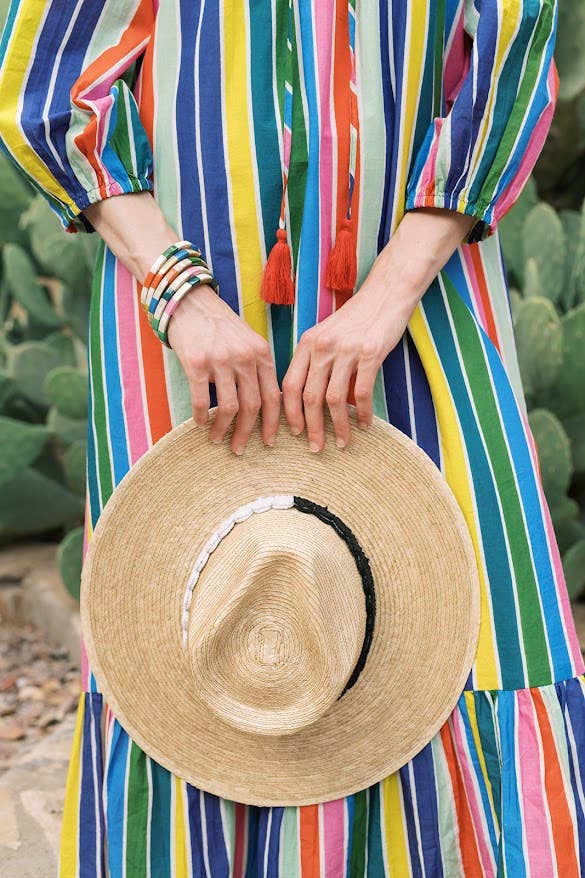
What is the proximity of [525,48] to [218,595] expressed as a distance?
0.65m

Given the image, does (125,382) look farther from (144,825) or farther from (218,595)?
(144,825)

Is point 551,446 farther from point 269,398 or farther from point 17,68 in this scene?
point 17,68

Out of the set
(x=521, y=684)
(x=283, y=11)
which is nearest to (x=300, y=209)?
(x=283, y=11)

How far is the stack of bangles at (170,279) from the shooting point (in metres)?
1.18

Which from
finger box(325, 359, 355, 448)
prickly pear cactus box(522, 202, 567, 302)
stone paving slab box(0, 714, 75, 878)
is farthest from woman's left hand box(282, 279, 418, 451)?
prickly pear cactus box(522, 202, 567, 302)

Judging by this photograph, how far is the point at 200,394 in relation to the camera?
118 centimetres

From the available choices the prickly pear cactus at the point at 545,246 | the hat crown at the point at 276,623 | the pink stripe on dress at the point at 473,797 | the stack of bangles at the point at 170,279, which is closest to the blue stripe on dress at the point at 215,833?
the hat crown at the point at 276,623

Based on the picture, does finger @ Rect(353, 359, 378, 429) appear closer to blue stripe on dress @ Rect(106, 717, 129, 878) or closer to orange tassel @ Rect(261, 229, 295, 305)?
orange tassel @ Rect(261, 229, 295, 305)

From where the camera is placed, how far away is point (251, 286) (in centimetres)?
124

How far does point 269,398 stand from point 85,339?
7.06 ft

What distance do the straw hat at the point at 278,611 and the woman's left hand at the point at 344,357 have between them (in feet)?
0.11

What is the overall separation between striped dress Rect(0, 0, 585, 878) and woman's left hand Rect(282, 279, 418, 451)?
0.05 m

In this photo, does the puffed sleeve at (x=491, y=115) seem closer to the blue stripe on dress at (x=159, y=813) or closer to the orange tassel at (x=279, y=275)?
the orange tassel at (x=279, y=275)

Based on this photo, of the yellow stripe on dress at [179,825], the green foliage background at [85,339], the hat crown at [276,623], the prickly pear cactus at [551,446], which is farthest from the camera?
the green foliage background at [85,339]
